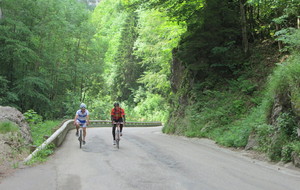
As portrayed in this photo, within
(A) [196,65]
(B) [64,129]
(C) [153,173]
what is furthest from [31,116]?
(C) [153,173]

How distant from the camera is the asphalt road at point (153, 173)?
20.0ft

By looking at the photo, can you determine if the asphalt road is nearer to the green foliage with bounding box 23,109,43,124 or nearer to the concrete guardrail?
the concrete guardrail

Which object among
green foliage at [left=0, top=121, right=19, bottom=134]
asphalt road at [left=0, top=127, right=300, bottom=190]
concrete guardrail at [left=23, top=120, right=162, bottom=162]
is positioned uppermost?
green foliage at [left=0, top=121, right=19, bottom=134]

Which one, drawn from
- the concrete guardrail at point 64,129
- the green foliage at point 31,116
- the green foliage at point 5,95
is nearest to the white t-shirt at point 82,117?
the concrete guardrail at point 64,129

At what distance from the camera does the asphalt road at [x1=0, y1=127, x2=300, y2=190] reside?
6.10 meters

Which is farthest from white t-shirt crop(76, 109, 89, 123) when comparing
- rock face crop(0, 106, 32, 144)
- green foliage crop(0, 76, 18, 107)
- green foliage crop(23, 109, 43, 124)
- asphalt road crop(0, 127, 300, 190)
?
green foliage crop(0, 76, 18, 107)

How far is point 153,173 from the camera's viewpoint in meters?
7.16

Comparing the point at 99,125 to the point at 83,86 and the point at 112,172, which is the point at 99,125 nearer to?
the point at 83,86

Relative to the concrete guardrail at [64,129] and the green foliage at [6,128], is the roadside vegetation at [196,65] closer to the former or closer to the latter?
the concrete guardrail at [64,129]

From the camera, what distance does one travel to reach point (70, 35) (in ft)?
112

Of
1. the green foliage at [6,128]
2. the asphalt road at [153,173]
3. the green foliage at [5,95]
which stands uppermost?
the green foliage at [5,95]

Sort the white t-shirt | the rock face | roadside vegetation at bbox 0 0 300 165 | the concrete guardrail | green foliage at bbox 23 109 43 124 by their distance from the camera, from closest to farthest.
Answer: the concrete guardrail → roadside vegetation at bbox 0 0 300 165 → the rock face → the white t-shirt → green foliage at bbox 23 109 43 124

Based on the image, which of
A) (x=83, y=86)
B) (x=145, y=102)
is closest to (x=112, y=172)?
(x=83, y=86)

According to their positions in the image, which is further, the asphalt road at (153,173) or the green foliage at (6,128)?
the green foliage at (6,128)
